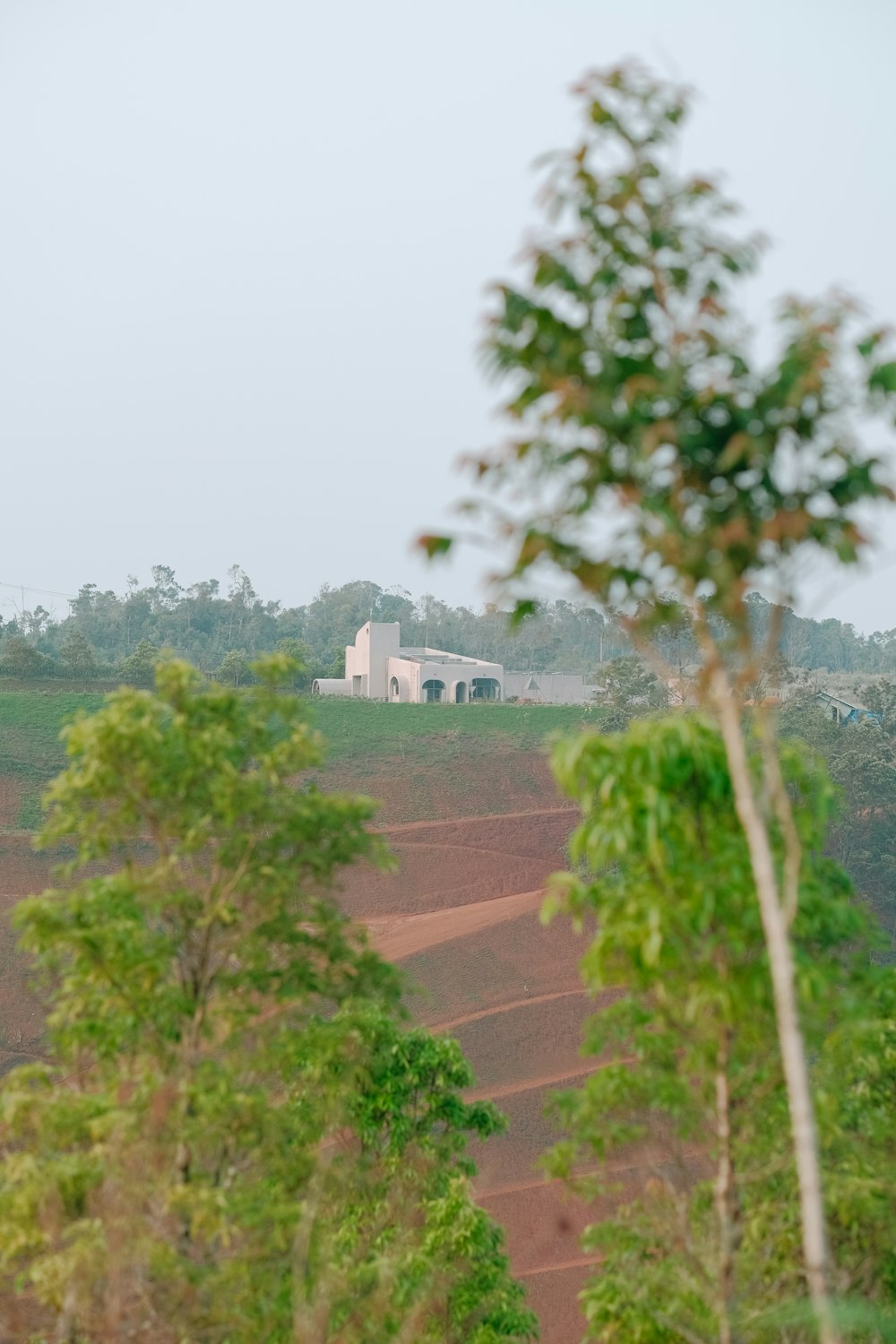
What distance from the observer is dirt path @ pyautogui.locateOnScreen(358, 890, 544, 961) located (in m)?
25.7

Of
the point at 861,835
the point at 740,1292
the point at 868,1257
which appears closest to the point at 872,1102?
the point at 868,1257

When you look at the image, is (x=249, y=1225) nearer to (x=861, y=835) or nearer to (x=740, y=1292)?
(x=740, y=1292)

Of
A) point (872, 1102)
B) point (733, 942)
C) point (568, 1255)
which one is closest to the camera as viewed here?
point (733, 942)

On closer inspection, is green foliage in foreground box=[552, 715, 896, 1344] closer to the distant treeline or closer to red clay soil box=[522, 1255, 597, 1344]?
red clay soil box=[522, 1255, 597, 1344]

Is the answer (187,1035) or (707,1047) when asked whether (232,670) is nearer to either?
(187,1035)

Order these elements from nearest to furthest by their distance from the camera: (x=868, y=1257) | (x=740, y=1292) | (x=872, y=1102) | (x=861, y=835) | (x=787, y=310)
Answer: (x=787, y=310), (x=740, y=1292), (x=868, y=1257), (x=872, y=1102), (x=861, y=835)

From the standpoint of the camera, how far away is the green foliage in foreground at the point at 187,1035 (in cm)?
609

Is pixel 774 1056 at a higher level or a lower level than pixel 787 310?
lower

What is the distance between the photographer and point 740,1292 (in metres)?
6.12

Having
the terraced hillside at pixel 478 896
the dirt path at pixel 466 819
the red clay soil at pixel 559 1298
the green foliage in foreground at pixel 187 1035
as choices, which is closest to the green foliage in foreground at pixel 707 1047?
the terraced hillside at pixel 478 896

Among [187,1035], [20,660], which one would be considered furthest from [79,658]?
[187,1035]

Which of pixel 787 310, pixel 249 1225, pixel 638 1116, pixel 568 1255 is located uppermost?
pixel 787 310

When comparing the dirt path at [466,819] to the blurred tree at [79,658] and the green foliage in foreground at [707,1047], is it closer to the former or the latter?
the blurred tree at [79,658]

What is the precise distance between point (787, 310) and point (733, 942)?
2462mm
